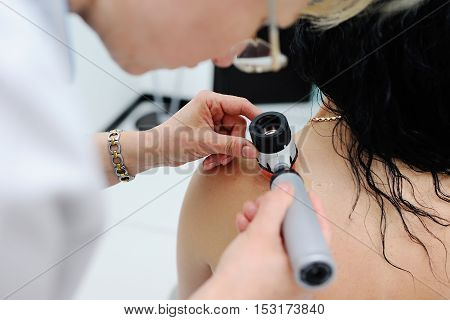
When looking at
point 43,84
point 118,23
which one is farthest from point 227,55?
point 43,84

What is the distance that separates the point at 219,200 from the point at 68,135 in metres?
0.32

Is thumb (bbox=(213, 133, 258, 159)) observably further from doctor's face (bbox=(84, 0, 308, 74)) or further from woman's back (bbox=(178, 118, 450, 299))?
doctor's face (bbox=(84, 0, 308, 74))

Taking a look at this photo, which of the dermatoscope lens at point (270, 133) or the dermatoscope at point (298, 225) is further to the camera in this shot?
the dermatoscope lens at point (270, 133)

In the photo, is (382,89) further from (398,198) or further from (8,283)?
(8,283)

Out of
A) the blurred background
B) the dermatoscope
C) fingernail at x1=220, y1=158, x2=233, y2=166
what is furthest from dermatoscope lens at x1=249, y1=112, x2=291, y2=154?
the blurred background

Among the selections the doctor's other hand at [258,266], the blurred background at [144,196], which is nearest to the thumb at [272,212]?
the doctor's other hand at [258,266]

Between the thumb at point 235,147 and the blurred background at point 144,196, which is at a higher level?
the thumb at point 235,147

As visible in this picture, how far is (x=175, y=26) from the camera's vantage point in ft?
1.78

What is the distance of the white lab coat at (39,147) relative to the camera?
430mm

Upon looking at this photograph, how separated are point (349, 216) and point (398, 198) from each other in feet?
0.26

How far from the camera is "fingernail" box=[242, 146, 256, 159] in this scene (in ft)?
2.27

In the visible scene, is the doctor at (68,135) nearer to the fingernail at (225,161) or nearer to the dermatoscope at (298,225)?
the dermatoscope at (298,225)

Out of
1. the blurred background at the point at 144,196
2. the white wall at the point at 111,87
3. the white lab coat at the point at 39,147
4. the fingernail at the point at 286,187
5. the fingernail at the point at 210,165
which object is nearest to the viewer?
the white lab coat at the point at 39,147

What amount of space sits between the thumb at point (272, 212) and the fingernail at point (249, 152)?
17 cm
